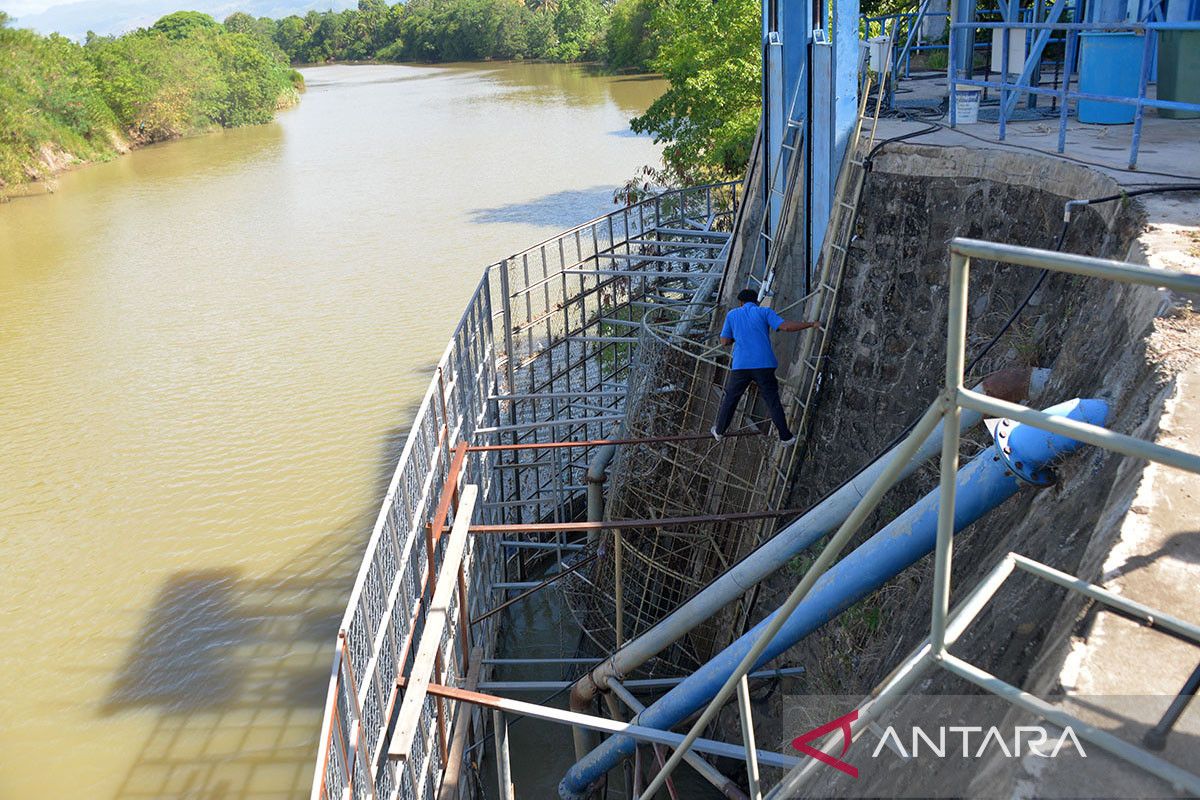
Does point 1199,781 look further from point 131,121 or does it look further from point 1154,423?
point 131,121

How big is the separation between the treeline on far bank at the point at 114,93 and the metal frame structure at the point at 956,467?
42.8 metres

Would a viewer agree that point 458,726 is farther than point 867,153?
No

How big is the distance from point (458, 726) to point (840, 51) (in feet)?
22.3

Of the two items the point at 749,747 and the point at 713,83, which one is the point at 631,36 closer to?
the point at 713,83

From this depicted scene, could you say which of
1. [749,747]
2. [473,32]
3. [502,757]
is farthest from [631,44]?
[749,747]

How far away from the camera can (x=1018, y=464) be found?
437 centimetres

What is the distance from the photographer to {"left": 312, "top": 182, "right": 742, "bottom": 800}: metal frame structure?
244 inches

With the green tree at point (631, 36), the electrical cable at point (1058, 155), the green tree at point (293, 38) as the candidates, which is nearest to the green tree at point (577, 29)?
the green tree at point (631, 36)

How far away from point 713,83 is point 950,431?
20.0 meters

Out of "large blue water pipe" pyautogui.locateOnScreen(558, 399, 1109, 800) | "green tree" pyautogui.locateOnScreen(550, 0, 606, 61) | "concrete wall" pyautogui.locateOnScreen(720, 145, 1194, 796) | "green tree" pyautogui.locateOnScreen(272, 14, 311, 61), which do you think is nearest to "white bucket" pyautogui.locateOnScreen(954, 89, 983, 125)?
"concrete wall" pyautogui.locateOnScreen(720, 145, 1194, 796)

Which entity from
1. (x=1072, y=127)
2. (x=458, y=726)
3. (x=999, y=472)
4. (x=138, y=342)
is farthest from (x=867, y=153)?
(x=138, y=342)

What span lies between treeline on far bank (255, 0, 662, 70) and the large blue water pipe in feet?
182

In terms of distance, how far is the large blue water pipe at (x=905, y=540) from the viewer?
4.34 m

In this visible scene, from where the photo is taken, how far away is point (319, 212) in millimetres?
30625
